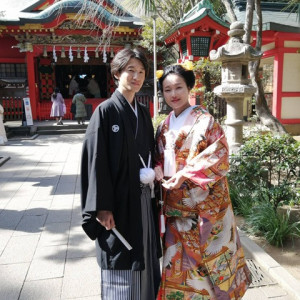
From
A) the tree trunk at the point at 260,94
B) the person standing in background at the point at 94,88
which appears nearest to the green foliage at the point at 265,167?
the tree trunk at the point at 260,94

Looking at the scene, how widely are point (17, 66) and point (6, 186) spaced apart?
1158cm

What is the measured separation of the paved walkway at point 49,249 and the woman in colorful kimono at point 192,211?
25.9 inches

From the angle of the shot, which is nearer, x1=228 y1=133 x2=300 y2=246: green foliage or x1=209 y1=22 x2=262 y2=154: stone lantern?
x1=228 y1=133 x2=300 y2=246: green foliage

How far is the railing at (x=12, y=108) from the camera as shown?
14.3 meters

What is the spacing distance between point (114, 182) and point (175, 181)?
0.35m

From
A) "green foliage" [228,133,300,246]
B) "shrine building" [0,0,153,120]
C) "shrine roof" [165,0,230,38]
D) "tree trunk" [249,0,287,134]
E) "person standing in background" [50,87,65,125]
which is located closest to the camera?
"green foliage" [228,133,300,246]

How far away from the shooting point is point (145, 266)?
1.91 m

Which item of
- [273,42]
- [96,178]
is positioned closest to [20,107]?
[273,42]

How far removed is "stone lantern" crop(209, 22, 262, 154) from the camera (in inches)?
184

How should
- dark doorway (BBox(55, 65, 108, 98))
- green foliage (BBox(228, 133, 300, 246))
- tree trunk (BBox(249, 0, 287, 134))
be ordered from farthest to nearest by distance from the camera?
1. dark doorway (BBox(55, 65, 108, 98))
2. tree trunk (BBox(249, 0, 287, 134))
3. green foliage (BBox(228, 133, 300, 246))

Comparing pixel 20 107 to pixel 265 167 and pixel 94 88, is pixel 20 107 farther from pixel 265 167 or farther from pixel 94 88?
pixel 265 167

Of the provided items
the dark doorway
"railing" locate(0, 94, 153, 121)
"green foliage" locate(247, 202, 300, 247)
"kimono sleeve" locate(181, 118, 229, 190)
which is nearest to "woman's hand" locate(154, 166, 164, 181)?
"kimono sleeve" locate(181, 118, 229, 190)

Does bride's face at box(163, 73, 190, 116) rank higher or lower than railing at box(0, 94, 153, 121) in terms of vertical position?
higher

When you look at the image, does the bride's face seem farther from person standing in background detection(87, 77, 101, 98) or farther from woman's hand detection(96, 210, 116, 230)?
person standing in background detection(87, 77, 101, 98)
